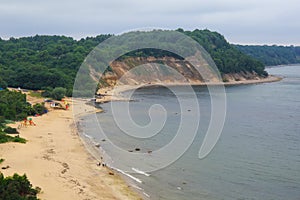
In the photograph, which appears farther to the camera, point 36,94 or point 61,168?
point 36,94

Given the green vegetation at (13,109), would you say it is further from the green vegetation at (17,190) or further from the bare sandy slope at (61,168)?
the green vegetation at (17,190)

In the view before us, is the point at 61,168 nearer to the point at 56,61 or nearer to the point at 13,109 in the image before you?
the point at 13,109

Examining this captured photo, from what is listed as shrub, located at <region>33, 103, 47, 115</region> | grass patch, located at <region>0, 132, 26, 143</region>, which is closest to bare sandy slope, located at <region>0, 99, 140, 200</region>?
grass patch, located at <region>0, 132, 26, 143</region>

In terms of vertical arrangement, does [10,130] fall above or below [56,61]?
below

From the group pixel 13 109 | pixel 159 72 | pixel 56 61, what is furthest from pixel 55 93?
pixel 159 72

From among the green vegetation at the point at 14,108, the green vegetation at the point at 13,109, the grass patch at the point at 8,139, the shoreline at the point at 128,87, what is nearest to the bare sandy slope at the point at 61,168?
the grass patch at the point at 8,139

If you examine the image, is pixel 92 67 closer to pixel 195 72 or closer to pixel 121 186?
pixel 195 72

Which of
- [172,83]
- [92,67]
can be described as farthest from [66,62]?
[172,83]

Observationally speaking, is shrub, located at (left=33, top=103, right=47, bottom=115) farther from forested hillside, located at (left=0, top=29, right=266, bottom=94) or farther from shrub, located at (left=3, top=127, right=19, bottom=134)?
forested hillside, located at (left=0, top=29, right=266, bottom=94)
